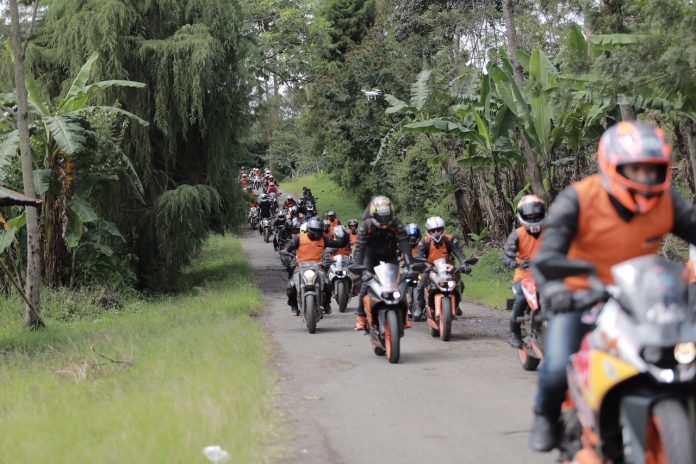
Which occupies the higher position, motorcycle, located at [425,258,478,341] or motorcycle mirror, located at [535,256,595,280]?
motorcycle mirror, located at [535,256,595,280]

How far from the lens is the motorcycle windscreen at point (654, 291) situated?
4.15m

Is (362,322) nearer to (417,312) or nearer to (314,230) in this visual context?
(417,312)

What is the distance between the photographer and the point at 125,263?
24766mm

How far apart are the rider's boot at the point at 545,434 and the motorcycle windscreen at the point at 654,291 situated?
112 centimetres

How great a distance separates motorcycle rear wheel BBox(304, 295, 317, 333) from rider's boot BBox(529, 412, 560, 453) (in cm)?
987

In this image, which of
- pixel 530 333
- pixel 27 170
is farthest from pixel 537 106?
pixel 27 170

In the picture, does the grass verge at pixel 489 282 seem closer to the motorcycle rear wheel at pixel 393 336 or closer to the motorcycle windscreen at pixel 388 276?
the motorcycle windscreen at pixel 388 276

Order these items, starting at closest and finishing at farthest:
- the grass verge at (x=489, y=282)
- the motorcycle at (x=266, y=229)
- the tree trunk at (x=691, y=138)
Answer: the tree trunk at (x=691, y=138)
the grass verge at (x=489, y=282)
the motorcycle at (x=266, y=229)

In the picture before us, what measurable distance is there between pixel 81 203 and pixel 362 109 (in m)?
19.5

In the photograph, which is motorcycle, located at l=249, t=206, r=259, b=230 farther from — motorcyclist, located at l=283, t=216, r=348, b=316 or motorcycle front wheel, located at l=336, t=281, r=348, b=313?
motorcyclist, located at l=283, t=216, r=348, b=316

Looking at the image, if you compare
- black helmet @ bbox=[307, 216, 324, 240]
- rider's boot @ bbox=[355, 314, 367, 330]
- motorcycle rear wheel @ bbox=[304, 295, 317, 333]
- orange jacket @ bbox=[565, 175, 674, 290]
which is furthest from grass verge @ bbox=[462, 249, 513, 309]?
orange jacket @ bbox=[565, 175, 674, 290]

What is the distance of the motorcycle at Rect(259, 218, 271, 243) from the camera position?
4305 cm

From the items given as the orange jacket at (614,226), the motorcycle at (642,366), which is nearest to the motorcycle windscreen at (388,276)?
the orange jacket at (614,226)

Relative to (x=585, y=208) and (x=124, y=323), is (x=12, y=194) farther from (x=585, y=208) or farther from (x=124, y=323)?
(x=585, y=208)
